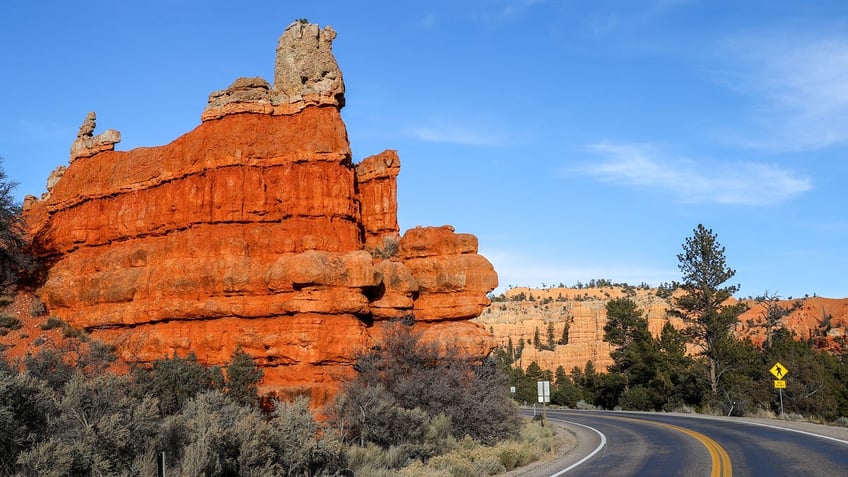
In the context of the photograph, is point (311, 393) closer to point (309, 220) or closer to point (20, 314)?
point (309, 220)

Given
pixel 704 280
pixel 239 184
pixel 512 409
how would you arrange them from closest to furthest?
pixel 512 409, pixel 239 184, pixel 704 280

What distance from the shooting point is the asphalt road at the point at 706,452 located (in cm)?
1723

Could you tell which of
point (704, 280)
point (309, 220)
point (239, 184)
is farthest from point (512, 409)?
point (704, 280)

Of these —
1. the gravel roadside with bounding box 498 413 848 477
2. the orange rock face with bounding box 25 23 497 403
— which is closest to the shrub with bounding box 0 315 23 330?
the orange rock face with bounding box 25 23 497 403

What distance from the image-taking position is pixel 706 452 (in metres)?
20.9

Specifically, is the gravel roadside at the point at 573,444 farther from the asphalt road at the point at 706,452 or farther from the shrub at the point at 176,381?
the shrub at the point at 176,381

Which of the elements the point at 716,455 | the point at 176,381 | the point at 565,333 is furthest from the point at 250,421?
the point at 565,333

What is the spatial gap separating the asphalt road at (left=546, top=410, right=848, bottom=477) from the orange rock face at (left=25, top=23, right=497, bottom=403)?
1159cm

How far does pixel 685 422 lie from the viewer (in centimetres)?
3391

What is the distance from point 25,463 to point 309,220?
24.7 meters

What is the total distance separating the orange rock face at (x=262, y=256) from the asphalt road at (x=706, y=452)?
11.6m

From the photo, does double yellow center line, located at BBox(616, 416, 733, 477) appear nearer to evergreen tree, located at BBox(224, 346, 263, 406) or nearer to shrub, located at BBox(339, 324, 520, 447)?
shrub, located at BBox(339, 324, 520, 447)

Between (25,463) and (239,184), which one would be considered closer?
(25,463)

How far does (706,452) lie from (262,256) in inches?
890
